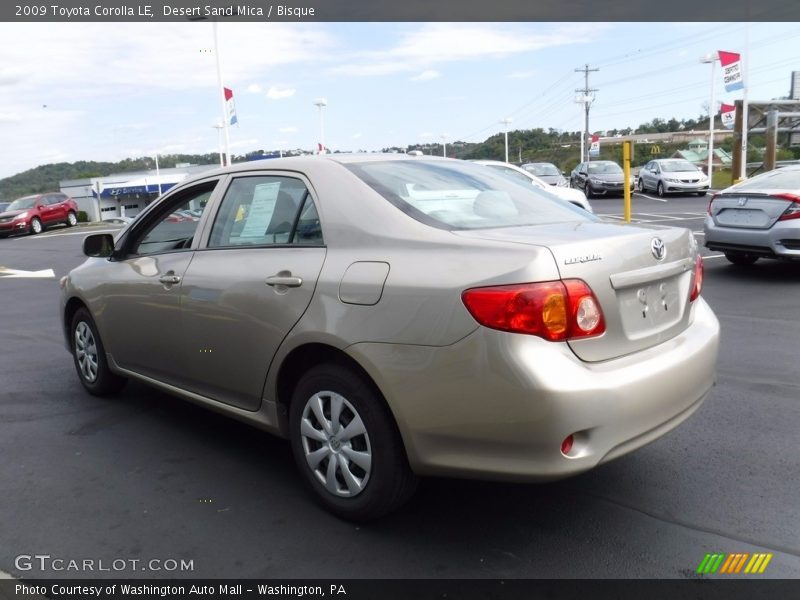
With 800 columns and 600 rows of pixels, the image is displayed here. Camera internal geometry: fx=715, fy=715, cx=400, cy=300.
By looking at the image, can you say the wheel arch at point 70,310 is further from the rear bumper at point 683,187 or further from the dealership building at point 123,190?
the dealership building at point 123,190

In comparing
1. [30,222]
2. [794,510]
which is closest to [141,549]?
[794,510]

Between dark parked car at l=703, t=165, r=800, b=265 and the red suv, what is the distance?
1008 inches

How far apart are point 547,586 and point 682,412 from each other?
96 centimetres

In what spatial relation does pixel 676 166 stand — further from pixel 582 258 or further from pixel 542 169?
pixel 582 258

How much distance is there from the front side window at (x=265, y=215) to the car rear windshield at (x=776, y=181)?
23.9 ft

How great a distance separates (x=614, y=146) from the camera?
228 feet

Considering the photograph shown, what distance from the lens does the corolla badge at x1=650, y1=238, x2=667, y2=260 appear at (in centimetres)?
305

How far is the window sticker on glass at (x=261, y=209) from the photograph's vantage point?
371cm

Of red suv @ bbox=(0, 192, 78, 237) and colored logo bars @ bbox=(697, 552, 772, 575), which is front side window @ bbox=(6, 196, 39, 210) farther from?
colored logo bars @ bbox=(697, 552, 772, 575)

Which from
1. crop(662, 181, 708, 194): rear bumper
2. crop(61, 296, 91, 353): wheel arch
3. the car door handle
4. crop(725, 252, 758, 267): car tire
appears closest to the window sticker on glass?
the car door handle

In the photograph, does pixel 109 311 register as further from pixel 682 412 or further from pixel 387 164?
pixel 682 412

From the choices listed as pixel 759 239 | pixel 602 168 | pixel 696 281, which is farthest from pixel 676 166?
pixel 696 281

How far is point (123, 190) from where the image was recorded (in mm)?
66625

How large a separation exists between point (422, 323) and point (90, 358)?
3344 millimetres
